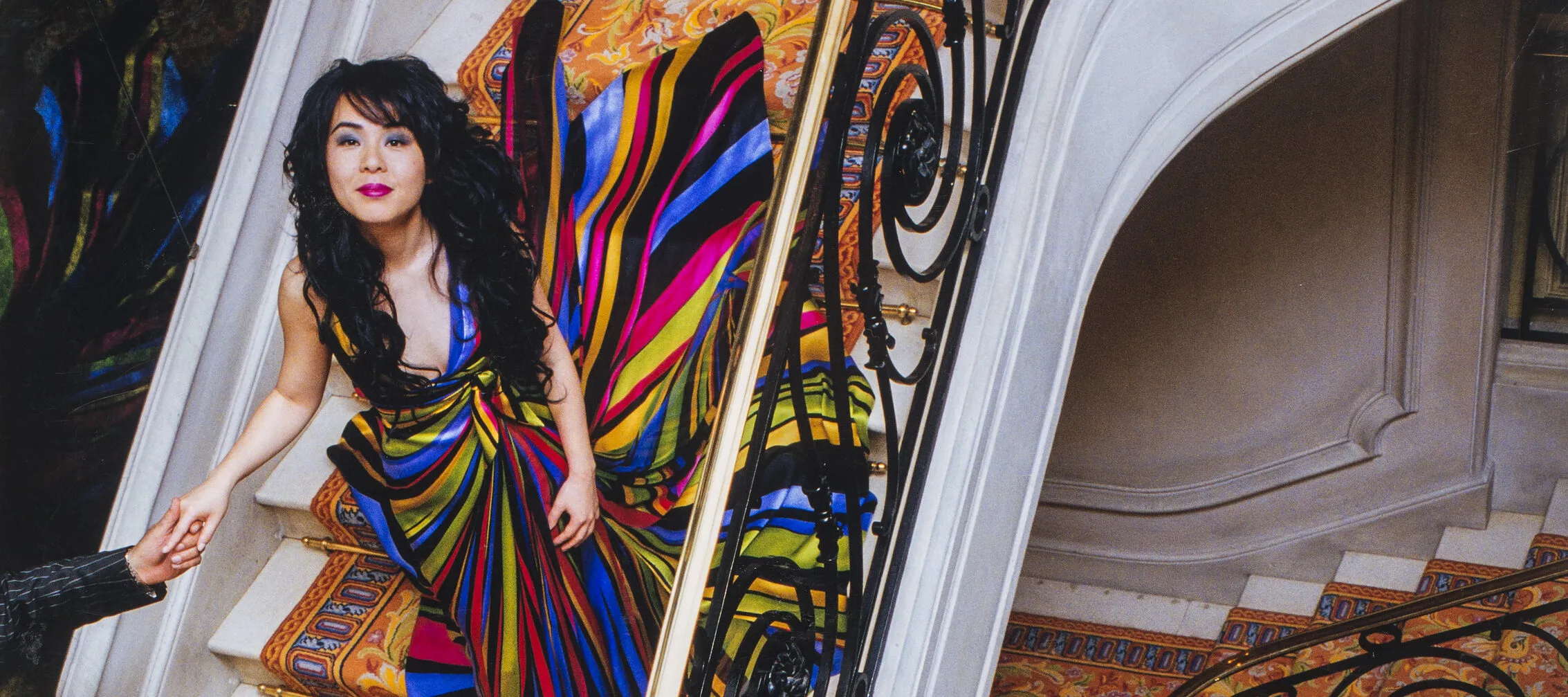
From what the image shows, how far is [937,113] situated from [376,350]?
937 millimetres

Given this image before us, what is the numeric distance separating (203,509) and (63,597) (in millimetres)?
216

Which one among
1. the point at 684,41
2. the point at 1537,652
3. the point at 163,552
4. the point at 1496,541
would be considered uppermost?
the point at 684,41

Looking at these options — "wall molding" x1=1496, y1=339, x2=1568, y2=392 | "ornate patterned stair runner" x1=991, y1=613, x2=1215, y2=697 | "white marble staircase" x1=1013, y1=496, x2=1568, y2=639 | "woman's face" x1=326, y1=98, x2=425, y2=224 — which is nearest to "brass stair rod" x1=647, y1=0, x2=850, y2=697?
"woman's face" x1=326, y1=98, x2=425, y2=224

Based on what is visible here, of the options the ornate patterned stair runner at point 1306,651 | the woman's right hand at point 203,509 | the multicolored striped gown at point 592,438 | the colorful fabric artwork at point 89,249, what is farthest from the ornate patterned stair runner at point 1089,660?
the colorful fabric artwork at point 89,249

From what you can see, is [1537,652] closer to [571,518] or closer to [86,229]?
[571,518]

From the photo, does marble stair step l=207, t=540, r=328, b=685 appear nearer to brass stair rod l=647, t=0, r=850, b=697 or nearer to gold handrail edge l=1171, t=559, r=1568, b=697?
brass stair rod l=647, t=0, r=850, b=697

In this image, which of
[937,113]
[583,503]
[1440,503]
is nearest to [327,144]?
[583,503]

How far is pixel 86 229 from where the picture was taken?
1785 mm

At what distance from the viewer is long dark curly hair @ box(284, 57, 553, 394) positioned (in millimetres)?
1910

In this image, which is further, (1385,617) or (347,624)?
(1385,617)

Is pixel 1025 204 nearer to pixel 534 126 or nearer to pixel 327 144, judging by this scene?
pixel 534 126

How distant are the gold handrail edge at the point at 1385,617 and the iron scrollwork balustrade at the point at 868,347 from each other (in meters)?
2.05

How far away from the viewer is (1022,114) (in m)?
2.18

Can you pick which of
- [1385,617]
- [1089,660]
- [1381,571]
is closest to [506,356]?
[1385,617]
